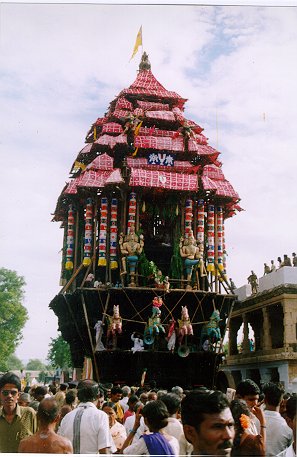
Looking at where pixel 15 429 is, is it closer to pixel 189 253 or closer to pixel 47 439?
pixel 47 439

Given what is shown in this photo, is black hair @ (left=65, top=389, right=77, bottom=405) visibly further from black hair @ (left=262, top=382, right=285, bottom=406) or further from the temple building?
the temple building

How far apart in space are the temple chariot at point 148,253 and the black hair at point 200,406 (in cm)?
1885

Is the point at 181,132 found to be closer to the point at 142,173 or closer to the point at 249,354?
the point at 142,173

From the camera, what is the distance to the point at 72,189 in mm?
25859

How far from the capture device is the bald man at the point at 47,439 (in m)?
4.98

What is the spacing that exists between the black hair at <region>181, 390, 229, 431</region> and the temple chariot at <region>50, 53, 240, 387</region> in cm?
1885

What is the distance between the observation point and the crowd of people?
12.7 feet

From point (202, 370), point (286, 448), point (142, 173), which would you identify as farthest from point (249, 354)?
point (286, 448)

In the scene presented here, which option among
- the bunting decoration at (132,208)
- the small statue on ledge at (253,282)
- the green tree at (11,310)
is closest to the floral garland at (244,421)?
the bunting decoration at (132,208)

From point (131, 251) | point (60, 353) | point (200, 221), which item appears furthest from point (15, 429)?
point (60, 353)

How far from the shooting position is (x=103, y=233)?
2469 centimetres

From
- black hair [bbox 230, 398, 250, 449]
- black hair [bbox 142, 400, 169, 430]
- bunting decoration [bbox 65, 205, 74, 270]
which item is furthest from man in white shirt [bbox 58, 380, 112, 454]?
bunting decoration [bbox 65, 205, 74, 270]

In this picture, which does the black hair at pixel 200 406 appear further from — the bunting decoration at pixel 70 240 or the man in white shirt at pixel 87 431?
the bunting decoration at pixel 70 240

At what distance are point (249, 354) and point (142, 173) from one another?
11655 millimetres
